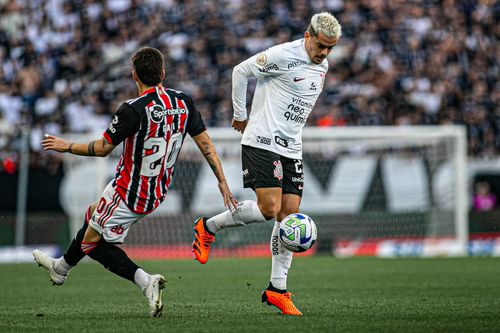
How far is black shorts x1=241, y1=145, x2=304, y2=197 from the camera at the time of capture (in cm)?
716

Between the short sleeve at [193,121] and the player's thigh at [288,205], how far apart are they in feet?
3.22

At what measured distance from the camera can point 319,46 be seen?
710 cm

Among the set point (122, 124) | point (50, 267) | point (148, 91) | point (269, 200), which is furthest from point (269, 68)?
point (50, 267)

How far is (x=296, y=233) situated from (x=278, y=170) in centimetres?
57

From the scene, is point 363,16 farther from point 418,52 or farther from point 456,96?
point 456,96

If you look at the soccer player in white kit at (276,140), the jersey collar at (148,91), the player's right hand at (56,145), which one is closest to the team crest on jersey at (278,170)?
the soccer player in white kit at (276,140)

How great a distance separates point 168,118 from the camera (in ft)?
21.4

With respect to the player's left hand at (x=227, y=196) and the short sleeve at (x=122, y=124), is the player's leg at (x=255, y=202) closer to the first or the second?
the player's left hand at (x=227, y=196)

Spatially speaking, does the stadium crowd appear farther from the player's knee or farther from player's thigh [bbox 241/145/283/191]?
the player's knee

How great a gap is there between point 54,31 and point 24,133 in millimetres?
3990

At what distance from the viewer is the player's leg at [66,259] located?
6.86 meters

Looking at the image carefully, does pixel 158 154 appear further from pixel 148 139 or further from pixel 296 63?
pixel 296 63

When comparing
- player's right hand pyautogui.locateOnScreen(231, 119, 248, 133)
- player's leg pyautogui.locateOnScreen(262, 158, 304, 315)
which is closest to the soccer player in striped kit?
player's right hand pyautogui.locateOnScreen(231, 119, 248, 133)

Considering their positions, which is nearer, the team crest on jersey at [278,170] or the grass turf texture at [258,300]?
the grass turf texture at [258,300]
